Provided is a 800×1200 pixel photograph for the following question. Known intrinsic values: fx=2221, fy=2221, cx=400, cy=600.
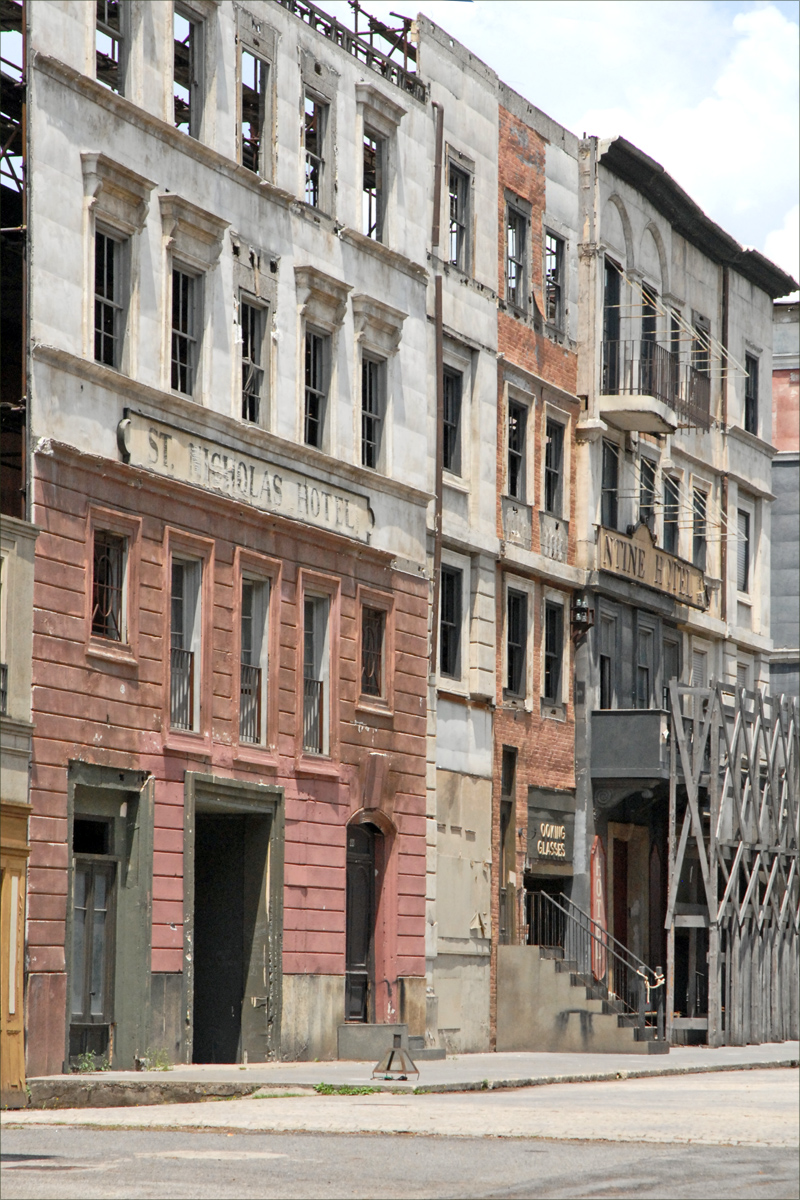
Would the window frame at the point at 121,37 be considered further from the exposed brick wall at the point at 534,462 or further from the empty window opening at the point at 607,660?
the empty window opening at the point at 607,660

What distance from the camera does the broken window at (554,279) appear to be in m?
37.9

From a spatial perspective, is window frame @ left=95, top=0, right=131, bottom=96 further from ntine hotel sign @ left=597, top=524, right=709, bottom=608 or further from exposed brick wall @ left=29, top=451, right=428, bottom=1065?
ntine hotel sign @ left=597, top=524, right=709, bottom=608

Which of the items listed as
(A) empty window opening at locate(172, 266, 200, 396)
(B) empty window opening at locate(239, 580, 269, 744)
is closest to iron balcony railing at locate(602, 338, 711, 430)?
A: (B) empty window opening at locate(239, 580, 269, 744)

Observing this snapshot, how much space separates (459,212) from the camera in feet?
115

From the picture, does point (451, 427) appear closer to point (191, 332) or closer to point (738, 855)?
point (191, 332)

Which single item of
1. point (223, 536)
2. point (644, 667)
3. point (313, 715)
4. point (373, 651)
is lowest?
point (313, 715)

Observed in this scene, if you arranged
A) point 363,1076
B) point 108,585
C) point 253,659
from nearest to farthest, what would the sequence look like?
point 363,1076 < point 108,585 < point 253,659

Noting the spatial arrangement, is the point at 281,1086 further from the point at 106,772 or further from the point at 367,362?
the point at 367,362

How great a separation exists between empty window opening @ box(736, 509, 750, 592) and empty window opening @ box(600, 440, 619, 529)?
6.41m

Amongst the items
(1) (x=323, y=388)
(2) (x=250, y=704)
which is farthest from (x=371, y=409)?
(2) (x=250, y=704)

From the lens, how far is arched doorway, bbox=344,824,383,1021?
31.2m

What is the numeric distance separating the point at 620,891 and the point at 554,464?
7.80 m

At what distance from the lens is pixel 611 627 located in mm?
39156

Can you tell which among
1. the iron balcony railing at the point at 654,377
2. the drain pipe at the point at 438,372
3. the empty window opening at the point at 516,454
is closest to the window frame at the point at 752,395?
the iron balcony railing at the point at 654,377
